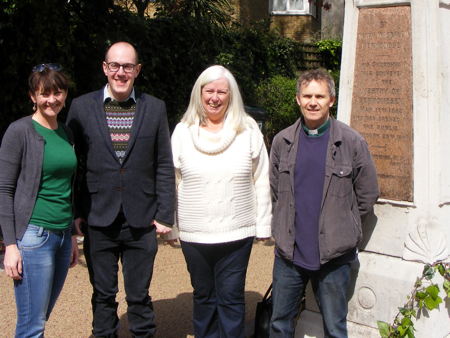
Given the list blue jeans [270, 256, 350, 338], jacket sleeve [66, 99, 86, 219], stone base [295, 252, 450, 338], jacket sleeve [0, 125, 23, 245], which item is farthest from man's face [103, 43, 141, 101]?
stone base [295, 252, 450, 338]

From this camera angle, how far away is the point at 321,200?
3293 millimetres

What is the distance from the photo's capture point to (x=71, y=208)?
3217 mm

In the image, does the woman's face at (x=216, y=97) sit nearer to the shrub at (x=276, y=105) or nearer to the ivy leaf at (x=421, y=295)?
the ivy leaf at (x=421, y=295)

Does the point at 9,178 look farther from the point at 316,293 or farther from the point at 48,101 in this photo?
the point at 316,293

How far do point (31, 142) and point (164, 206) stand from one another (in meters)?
0.87

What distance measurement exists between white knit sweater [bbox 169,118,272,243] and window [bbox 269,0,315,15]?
16.2 meters

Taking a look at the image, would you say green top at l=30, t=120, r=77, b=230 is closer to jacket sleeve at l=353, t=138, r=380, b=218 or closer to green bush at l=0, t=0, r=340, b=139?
jacket sleeve at l=353, t=138, r=380, b=218

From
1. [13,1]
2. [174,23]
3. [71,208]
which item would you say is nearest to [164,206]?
[71,208]

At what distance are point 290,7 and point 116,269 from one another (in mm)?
16753

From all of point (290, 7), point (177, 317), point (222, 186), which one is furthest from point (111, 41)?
point (290, 7)

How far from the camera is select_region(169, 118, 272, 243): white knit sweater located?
339cm

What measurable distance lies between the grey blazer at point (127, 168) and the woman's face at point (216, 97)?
0.31m

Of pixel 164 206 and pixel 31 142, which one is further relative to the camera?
pixel 164 206

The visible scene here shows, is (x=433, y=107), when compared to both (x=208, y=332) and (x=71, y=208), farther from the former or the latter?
(x=71, y=208)
